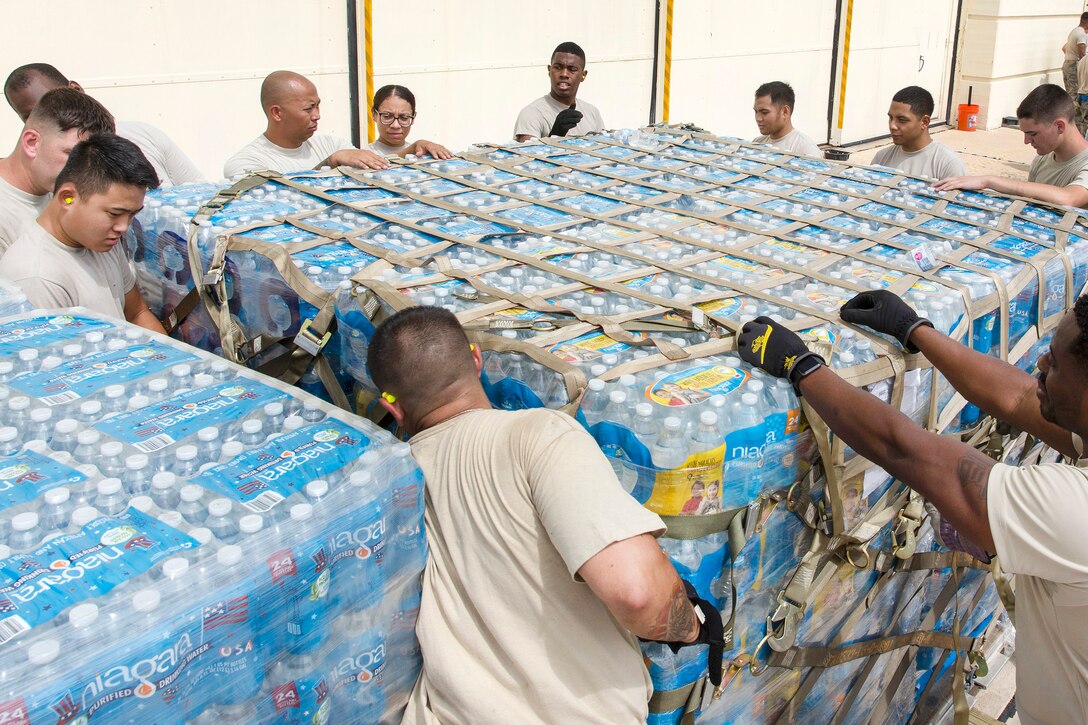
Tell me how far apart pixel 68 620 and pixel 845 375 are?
6.97ft

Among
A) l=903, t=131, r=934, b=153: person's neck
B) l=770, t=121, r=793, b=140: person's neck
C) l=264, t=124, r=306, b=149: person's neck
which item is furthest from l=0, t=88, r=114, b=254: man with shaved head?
l=903, t=131, r=934, b=153: person's neck

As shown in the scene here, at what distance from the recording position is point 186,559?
183 centimetres

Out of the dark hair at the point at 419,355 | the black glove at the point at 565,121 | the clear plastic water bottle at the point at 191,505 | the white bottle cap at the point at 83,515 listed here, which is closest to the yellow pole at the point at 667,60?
the black glove at the point at 565,121

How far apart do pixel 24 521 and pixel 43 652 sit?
38cm

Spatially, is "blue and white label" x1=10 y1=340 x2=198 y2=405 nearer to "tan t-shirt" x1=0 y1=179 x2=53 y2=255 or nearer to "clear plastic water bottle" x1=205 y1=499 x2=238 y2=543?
"clear plastic water bottle" x1=205 y1=499 x2=238 y2=543

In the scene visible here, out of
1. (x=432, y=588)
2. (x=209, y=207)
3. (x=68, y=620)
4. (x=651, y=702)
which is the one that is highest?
(x=209, y=207)

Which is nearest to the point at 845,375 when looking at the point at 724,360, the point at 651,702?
the point at 724,360

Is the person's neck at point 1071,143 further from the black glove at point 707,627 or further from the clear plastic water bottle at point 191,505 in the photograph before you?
the clear plastic water bottle at point 191,505

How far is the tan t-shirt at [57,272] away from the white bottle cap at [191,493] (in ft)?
5.58

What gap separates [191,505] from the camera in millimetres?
2008

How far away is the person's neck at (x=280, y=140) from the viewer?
5.86 m

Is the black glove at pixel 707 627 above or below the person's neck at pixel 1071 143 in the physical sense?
below

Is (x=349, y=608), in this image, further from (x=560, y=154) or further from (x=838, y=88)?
(x=838, y=88)

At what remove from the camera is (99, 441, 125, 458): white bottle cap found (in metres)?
2.13
